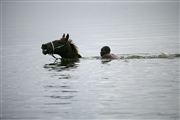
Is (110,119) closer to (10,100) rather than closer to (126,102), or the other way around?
(126,102)

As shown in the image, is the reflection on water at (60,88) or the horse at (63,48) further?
the horse at (63,48)

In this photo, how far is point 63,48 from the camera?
84.6ft

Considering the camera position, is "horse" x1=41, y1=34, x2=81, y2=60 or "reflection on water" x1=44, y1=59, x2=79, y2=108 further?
"horse" x1=41, y1=34, x2=81, y2=60

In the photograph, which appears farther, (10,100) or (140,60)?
(140,60)

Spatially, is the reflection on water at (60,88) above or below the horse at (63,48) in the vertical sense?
below

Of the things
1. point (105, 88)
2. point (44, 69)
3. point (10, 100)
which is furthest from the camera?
point (44, 69)

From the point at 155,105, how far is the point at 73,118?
2447 mm

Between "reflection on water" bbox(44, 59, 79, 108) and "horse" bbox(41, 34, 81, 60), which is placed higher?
"horse" bbox(41, 34, 81, 60)

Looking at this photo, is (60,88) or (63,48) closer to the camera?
(60,88)

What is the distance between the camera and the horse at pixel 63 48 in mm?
25344

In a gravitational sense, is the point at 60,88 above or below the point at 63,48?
below

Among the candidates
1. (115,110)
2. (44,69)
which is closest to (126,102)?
(115,110)

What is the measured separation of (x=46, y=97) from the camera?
1599 centimetres

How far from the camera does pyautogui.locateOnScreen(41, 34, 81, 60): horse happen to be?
25.3 metres
